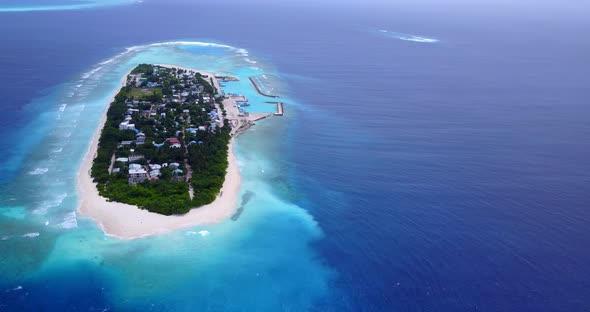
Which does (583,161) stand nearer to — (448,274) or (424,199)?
(424,199)

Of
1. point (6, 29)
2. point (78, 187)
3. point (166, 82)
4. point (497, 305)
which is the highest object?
point (6, 29)

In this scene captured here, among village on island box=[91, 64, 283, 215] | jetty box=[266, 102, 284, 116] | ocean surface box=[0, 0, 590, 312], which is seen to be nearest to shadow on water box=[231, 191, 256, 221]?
ocean surface box=[0, 0, 590, 312]

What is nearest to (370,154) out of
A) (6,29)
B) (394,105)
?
(394,105)

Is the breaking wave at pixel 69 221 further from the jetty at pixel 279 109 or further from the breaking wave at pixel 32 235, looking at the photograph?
the jetty at pixel 279 109

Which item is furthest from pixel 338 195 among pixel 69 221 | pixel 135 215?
pixel 69 221

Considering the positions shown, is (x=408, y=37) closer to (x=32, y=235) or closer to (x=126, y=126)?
(x=126, y=126)

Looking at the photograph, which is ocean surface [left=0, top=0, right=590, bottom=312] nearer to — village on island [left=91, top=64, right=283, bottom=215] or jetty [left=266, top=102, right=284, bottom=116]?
jetty [left=266, top=102, right=284, bottom=116]

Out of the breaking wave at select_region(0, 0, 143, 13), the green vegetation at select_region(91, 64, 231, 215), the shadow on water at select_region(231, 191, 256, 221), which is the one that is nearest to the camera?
the shadow on water at select_region(231, 191, 256, 221)
